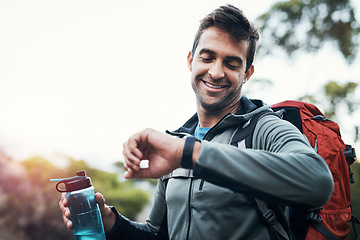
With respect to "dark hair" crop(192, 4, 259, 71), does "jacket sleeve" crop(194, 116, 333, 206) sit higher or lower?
lower

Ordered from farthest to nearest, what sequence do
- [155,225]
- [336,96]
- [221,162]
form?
[336,96]
[155,225]
[221,162]

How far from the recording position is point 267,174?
113cm

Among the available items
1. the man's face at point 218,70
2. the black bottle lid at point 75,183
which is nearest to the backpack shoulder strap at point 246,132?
the man's face at point 218,70

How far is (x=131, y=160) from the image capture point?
125cm

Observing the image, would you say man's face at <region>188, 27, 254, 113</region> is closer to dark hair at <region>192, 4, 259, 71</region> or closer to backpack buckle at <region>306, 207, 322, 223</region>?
dark hair at <region>192, 4, 259, 71</region>

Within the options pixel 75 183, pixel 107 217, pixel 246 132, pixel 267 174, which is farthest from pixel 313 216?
pixel 75 183

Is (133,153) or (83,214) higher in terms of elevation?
(133,153)

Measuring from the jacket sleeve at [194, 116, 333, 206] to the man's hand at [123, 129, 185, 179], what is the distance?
102 millimetres

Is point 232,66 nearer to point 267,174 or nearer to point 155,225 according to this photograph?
point 267,174

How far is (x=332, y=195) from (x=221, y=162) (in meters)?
1.14

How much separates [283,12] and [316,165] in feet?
43.0

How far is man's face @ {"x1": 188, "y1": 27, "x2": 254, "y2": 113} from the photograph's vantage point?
6.45 feet

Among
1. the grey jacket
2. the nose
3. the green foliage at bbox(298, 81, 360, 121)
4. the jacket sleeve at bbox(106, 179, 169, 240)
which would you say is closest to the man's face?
the nose

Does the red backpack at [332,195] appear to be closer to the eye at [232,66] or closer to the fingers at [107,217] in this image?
the eye at [232,66]
